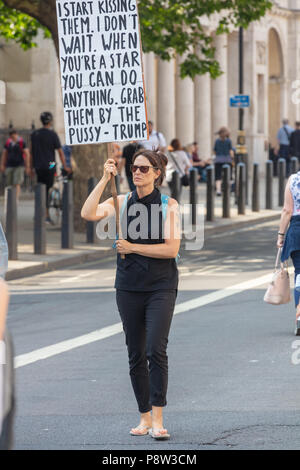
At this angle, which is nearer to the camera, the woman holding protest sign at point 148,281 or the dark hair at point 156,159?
the woman holding protest sign at point 148,281

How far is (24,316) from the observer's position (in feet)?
39.0

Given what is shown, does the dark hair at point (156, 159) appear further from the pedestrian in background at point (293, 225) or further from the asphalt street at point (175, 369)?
the pedestrian in background at point (293, 225)

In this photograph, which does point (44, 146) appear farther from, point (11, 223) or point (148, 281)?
point (148, 281)

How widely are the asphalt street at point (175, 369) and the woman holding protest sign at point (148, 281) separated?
28cm

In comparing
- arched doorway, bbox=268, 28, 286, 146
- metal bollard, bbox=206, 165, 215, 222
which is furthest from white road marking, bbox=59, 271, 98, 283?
arched doorway, bbox=268, 28, 286, 146

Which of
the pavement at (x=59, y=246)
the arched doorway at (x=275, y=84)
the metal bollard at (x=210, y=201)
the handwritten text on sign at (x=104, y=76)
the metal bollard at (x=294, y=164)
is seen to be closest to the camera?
the handwritten text on sign at (x=104, y=76)

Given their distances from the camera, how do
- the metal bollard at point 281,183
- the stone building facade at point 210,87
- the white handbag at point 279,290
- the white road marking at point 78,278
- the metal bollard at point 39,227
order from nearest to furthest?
1. the white handbag at point 279,290
2. the white road marking at point 78,278
3. the metal bollard at point 39,227
4. the metal bollard at point 281,183
5. the stone building facade at point 210,87

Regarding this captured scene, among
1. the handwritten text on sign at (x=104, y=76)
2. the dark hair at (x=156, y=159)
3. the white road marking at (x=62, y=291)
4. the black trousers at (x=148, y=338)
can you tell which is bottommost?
the white road marking at (x=62, y=291)

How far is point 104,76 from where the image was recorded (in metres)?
8.23

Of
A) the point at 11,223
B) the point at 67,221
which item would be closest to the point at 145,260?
the point at 11,223

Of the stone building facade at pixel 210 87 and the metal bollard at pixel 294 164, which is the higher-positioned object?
the stone building facade at pixel 210 87

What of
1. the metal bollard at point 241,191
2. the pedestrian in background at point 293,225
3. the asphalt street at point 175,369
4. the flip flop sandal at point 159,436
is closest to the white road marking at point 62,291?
the asphalt street at point 175,369

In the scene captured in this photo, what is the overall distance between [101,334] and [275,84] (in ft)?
158

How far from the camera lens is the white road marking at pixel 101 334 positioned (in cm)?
958
